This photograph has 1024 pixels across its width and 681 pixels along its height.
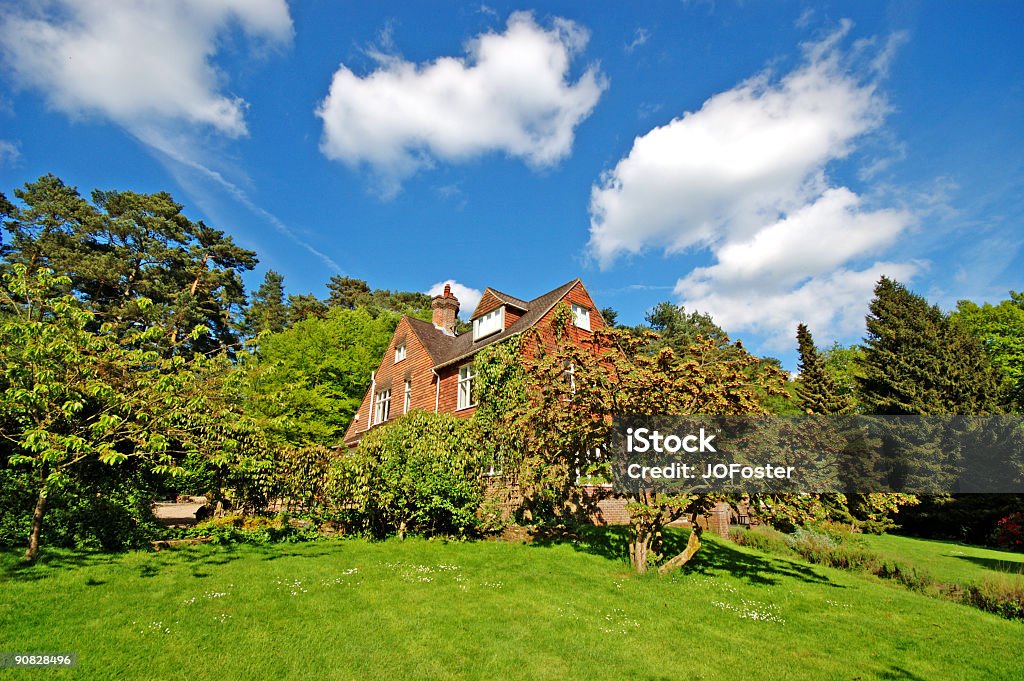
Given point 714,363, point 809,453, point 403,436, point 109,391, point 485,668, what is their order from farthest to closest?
point 403,436 < point 714,363 < point 809,453 < point 109,391 < point 485,668

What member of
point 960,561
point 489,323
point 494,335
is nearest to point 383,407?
point 489,323

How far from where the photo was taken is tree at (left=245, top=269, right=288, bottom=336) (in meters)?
56.8

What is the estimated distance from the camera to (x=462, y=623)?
23.9ft

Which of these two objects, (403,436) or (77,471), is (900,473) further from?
(77,471)

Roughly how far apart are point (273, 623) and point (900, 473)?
32.3 m

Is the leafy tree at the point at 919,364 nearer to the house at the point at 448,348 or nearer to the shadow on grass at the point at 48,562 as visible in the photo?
the house at the point at 448,348

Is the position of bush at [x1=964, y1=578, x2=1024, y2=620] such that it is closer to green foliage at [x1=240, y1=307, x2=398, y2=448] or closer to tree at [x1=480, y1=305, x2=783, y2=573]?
tree at [x1=480, y1=305, x2=783, y2=573]

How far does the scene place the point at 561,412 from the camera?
11.5 meters

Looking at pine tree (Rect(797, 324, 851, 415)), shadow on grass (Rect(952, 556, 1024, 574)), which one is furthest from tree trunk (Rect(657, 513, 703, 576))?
pine tree (Rect(797, 324, 851, 415))

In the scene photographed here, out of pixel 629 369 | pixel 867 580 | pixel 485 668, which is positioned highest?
pixel 629 369

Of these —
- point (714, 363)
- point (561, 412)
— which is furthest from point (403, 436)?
point (714, 363)

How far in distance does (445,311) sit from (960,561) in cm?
2700

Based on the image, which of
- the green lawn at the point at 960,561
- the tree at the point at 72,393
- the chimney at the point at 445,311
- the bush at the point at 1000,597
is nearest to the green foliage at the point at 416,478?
the tree at the point at 72,393

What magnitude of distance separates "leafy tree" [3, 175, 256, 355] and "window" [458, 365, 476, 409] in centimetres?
2137
